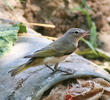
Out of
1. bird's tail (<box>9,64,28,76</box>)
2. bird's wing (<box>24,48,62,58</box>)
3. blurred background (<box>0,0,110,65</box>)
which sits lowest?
blurred background (<box>0,0,110,65</box>)

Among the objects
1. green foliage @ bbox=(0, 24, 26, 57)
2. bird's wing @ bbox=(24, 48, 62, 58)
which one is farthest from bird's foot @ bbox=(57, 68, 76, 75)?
green foliage @ bbox=(0, 24, 26, 57)

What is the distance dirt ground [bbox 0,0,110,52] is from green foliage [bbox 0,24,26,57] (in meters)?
1.51

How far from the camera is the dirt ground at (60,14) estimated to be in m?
6.65

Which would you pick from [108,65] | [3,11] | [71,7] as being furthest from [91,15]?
[3,11]

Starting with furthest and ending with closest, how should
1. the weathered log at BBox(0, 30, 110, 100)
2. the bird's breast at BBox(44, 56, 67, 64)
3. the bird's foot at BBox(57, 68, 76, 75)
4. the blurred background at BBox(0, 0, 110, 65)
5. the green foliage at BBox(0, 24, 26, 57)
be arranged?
the blurred background at BBox(0, 0, 110, 65) < the green foliage at BBox(0, 24, 26, 57) < the bird's breast at BBox(44, 56, 67, 64) < the bird's foot at BBox(57, 68, 76, 75) < the weathered log at BBox(0, 30, 110, 100)

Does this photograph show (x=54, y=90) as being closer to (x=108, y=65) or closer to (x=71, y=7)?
(x=108, y=65)

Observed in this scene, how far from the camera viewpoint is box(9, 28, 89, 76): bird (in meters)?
3.55

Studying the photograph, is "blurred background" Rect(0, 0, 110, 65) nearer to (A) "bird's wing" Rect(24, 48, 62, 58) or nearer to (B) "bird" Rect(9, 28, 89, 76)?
(B) "bird" Rect(9, 28, 89, 76)

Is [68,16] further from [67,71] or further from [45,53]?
[67,71]

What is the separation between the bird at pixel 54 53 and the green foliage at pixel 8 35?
2.33 feet

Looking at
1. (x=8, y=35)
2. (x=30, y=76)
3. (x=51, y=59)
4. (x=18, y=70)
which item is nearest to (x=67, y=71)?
(x=51, y=59)

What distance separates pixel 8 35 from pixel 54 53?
1.09m

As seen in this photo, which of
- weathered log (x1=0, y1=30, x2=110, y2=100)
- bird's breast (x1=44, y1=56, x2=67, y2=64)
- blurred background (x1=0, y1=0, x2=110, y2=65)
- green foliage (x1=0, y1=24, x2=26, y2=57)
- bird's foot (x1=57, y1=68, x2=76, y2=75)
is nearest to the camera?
weathered log (x1=0, y1=30, x2=110, y2=100)

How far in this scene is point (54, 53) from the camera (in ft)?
12.2
